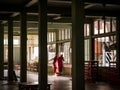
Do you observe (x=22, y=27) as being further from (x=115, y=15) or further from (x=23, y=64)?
(x=115, y=15)

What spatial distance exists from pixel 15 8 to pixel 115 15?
Result: 6.21 m

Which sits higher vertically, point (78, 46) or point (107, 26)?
point (107, 26)

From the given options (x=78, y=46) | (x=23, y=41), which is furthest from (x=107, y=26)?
(x=78, y=46)

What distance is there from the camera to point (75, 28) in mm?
9648

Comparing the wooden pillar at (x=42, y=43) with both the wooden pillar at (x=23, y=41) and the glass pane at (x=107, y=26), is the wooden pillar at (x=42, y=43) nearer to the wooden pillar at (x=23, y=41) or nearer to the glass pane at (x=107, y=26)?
the wooden pillar at (x=23, y=41)

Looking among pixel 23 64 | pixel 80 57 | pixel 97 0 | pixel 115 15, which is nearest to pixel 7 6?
pixel 23 64

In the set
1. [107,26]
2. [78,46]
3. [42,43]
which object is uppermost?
[107,26]

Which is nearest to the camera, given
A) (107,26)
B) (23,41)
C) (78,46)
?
(78,46)

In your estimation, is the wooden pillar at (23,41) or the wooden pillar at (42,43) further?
the wooden pillar at (23,41)

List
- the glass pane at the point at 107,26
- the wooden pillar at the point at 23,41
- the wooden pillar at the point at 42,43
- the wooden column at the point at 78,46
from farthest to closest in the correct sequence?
the glass pane at the point at 107,26
the wooden pillar at the point at 23,41
the wooden pillar at the point at 42,43
the wooden column at the point at 78,46

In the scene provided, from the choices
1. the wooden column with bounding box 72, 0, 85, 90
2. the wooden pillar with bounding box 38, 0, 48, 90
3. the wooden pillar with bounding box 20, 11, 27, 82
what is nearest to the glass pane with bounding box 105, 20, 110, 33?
the wooden pillar with bounding box 20, 11, 27, 82

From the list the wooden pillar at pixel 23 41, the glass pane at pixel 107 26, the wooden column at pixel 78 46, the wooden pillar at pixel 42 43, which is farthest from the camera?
the glass pane at pixel 107 26

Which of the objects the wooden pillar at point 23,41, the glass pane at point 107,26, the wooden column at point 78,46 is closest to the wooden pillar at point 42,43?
the wooden column at point 78,46

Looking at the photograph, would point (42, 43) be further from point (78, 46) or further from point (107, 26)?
point (107, 26)
